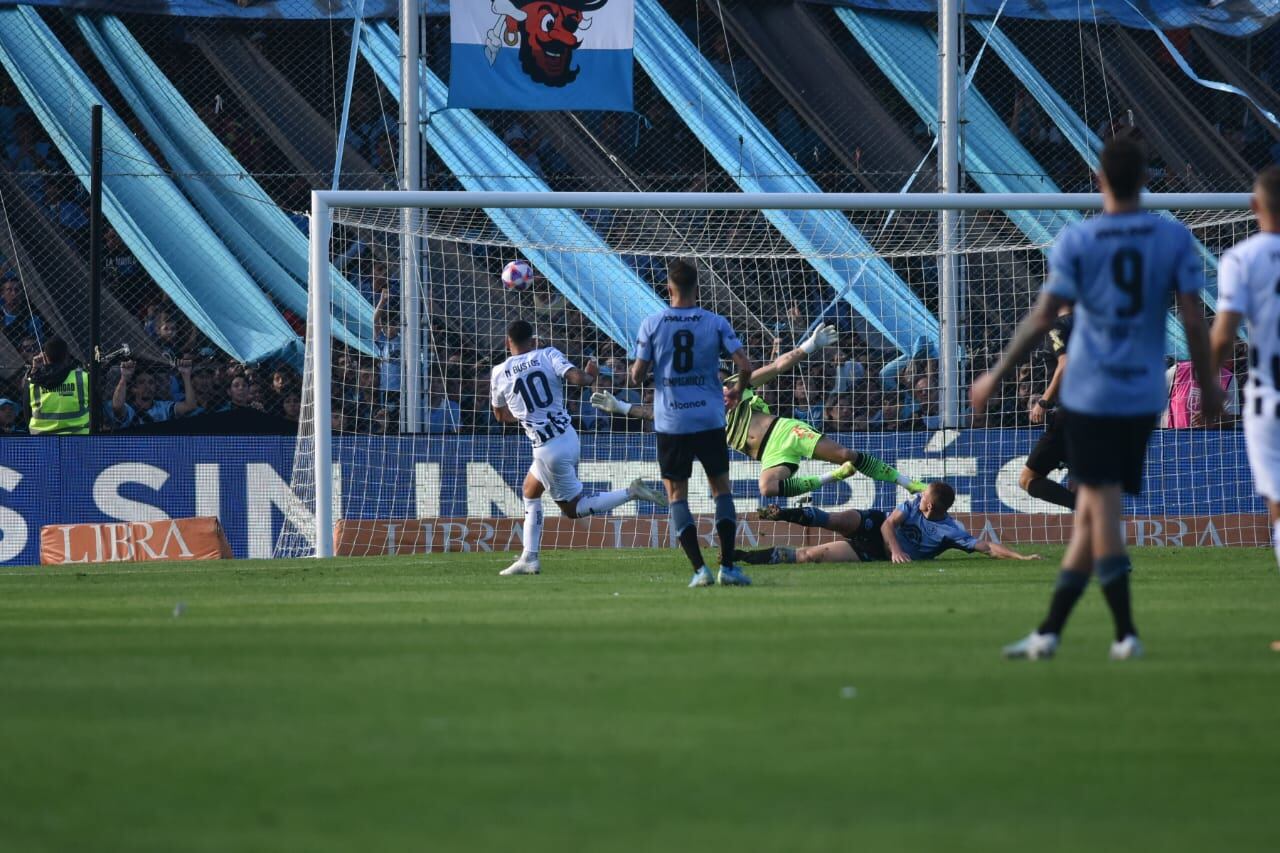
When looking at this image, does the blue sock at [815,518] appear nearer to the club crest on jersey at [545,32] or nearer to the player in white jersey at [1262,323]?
the club crest on jersey at [545,32]

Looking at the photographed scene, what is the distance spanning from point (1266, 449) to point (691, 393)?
4979 millimetres

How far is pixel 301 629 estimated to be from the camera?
8781 mm

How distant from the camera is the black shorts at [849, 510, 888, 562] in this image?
594 inches

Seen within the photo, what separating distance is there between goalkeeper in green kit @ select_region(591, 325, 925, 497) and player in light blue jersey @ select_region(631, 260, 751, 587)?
3.38 meters

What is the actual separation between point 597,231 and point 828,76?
15.9 ft

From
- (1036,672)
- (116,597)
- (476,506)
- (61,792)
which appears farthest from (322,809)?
(476,506)

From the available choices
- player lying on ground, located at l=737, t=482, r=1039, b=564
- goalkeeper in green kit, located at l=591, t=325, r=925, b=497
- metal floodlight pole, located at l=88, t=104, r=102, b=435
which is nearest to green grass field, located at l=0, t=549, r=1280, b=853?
player lying on ground, located at l=737, t=482, r=1039, b=564

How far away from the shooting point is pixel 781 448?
1570cm

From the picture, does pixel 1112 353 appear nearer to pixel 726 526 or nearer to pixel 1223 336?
pixel 1223 336

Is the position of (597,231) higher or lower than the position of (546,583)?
higher

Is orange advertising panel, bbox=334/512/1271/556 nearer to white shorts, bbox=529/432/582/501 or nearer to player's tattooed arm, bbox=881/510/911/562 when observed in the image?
player's tattooed arm, bbox=881/510/911/562

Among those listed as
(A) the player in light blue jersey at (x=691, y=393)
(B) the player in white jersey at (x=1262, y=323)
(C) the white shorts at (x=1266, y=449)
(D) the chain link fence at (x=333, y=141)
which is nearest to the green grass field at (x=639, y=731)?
(C) the white shorts at (x=1266, y=449)

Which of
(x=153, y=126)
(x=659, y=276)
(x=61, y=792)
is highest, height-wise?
(x=153, y=126)

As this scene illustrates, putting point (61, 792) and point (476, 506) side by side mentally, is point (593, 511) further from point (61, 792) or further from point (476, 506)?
point (61, 792)
